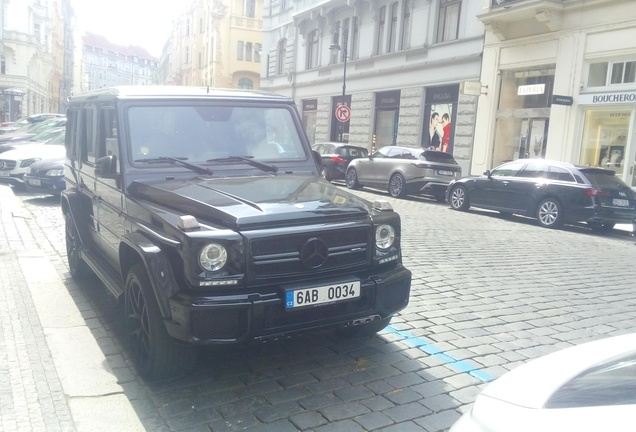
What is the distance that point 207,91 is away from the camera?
5.26m

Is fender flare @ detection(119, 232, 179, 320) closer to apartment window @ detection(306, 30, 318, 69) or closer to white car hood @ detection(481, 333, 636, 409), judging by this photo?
white car hood @ detection(481, 333, 636, 409)

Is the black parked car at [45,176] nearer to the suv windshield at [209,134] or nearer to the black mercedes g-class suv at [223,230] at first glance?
the black mercedes g-class suv at [223,230]

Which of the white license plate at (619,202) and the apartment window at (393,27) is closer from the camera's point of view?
the white license plate at (619,202)

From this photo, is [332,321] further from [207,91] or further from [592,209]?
[592,209]

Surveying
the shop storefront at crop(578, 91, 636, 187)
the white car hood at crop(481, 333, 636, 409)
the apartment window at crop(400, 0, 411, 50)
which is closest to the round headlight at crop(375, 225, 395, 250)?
the white car hood at crop(481, 333, 636, 409)

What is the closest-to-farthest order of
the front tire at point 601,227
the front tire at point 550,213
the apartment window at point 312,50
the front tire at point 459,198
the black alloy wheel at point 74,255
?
the black alloy wheel at point 74,255
the front tire at point 550,213
the front tire at point 601,227
the front tire at point 459,198
the apartment window at point 312,50

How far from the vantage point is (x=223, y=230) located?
366 cm

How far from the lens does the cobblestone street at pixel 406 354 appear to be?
3615mm

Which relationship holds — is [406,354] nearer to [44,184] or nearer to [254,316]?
[254,316]

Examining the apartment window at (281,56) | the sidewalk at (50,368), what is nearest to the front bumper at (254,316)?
the sidewalk at (50,368)

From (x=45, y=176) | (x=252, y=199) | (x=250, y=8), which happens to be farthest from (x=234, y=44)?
(x=252, y=199)

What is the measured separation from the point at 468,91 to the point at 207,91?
61.7ft

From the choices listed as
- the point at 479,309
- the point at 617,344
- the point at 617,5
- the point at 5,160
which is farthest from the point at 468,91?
the point at 617,344

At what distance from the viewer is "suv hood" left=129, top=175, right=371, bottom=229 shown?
3818mm
